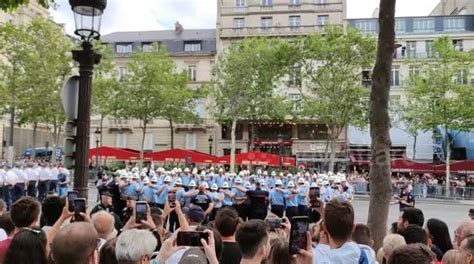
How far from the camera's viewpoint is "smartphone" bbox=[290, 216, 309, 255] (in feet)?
10.7

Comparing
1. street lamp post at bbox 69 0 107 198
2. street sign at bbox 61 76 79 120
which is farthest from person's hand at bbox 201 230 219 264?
street sign at bbox 61 76 79 120

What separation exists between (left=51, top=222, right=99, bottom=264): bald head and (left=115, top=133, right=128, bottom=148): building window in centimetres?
5275

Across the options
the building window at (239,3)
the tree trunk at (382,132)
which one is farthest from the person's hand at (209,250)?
the building window at (239,3)

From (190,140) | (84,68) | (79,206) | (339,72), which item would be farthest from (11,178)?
(190,140)

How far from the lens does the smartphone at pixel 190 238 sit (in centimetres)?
333

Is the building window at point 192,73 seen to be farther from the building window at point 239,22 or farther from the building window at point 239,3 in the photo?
the building window at point 239,3

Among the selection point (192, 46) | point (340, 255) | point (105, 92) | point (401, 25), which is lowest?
point (340, 255)

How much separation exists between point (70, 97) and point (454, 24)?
51.2m

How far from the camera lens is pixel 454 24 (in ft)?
167

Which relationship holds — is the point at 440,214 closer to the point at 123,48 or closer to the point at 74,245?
the point at 74,245

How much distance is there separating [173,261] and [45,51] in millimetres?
37033

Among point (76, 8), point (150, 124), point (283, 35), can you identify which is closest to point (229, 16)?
point (283, 35)

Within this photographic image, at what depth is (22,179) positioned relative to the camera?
67.1 ft

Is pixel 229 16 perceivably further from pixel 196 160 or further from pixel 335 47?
pixel 196 160
